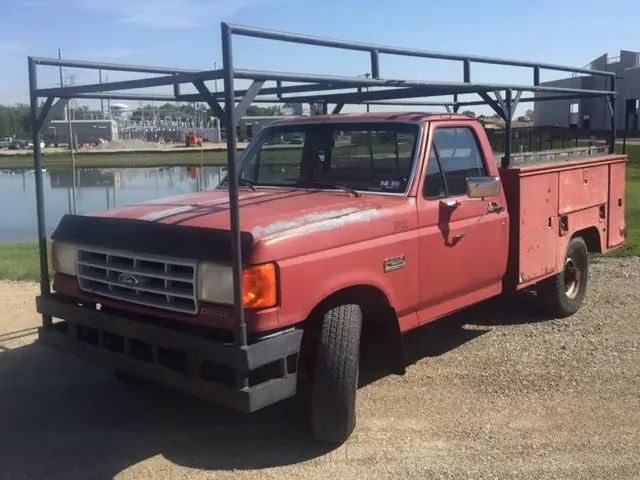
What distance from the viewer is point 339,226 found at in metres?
4.46

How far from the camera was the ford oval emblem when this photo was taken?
441 cm

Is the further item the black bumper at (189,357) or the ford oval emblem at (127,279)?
the ford oval emblem at (127,279)

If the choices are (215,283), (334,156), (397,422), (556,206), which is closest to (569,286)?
(556,206)

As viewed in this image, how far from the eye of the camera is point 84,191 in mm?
22438

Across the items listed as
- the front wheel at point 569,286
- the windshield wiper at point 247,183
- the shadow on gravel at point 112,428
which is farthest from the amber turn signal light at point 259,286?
the front wheel at point 569,286

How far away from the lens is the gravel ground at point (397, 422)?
13.8ft

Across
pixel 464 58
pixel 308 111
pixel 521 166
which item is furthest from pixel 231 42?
pixel 308 111

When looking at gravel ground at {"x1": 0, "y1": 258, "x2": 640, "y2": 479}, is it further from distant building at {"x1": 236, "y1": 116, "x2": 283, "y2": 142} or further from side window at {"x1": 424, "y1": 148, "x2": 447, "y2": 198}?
distant building at {"x1": 236, "y1": 116, "x2": 283, "y2": 142}

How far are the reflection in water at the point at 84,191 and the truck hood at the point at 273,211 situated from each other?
779 centimetres

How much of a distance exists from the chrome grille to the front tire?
0.79 metres

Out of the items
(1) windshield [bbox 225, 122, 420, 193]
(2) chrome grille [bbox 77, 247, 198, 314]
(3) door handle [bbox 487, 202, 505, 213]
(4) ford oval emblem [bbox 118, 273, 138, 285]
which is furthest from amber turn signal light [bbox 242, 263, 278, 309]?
(3) door handle [bbox 487, 202, 505, 213]

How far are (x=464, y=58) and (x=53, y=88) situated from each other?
307cm

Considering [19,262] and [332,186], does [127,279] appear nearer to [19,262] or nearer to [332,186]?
[332,186]

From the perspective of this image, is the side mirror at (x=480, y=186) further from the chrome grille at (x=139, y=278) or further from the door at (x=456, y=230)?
the chrome grille at (x=139, y=278)
